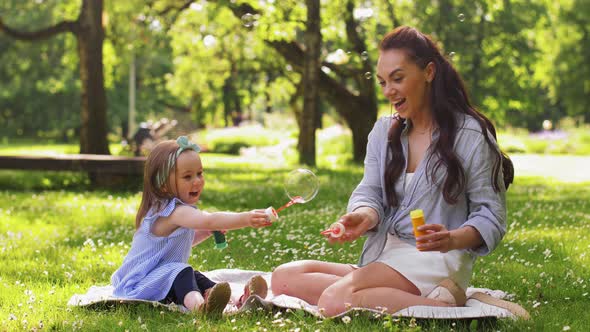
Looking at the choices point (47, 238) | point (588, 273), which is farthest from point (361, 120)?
point (588, 273)

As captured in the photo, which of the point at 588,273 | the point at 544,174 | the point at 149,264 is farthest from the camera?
the point at 544,174

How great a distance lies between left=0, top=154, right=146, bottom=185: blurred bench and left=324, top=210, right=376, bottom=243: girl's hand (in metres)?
9.58

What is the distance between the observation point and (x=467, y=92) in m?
5.07

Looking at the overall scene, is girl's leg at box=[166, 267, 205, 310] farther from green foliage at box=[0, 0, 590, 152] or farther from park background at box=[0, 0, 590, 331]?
green foliage at box=[0, 0, 590, 152]

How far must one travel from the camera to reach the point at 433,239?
4230 millimetres

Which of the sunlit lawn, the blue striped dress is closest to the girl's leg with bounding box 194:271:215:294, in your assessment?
the blue striped dress

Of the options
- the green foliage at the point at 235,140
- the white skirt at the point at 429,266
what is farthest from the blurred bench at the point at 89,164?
the green foliage at the point at 235,140

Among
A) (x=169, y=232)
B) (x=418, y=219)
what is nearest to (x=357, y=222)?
(x=418, y=219)

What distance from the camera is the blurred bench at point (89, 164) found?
13977 mm

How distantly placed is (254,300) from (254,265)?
6.52 feet

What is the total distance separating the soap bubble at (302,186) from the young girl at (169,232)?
1.69 ft

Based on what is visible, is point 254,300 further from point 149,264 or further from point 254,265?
point 254,265

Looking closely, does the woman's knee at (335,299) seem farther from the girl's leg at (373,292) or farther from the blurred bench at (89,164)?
the blurred bench at (89,164)

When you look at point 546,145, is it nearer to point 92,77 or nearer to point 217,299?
point 92,77
